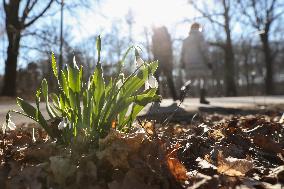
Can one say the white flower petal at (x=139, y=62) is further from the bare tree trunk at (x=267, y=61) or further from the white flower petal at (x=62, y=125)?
the bare tree trunk at (x=267, y=61)

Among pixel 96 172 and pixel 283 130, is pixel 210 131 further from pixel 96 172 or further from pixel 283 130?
pixel 96 172

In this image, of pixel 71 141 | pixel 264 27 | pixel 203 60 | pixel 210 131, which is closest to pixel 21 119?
pixel 210 131

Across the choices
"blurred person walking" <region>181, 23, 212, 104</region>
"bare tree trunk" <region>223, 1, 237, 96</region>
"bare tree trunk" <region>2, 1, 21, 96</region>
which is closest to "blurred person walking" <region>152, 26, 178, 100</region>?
"blurred person walking" <region>181, 23, 212, 104</region>

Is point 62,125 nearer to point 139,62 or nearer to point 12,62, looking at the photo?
point 139,62

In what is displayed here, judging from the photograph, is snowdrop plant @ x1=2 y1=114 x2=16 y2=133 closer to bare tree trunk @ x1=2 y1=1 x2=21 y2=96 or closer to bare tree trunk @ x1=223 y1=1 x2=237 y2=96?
bare tree trunk @ x1=2 y1=1 x2=21 y2=96

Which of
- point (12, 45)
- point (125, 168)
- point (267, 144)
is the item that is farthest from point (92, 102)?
point (12, 45)

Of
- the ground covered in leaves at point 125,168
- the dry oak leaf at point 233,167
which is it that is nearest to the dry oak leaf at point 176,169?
the ground covered in leaves at point 125,168
